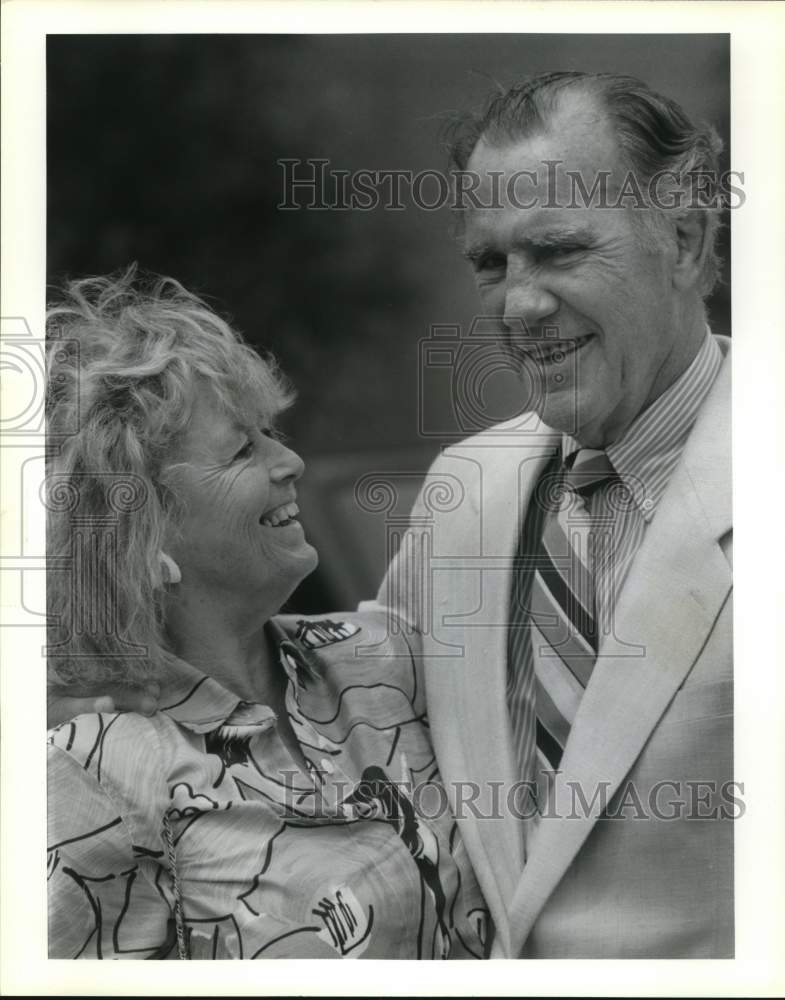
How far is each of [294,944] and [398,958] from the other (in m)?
0.23

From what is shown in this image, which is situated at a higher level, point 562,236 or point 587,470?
point 562,236

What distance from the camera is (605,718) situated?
7.91 ft

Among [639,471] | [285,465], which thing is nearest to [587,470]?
[639,471]

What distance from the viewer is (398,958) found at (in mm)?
2439

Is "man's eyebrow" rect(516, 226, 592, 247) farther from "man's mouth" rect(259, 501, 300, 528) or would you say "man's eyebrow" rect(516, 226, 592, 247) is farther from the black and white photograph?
"man's mouth" rect(259, 501, 300, 528)

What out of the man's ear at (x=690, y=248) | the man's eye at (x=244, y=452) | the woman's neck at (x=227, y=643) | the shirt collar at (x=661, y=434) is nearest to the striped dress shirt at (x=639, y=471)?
the shirt collar at (x=661, y=434)

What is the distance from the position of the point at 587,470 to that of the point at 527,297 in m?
0.41

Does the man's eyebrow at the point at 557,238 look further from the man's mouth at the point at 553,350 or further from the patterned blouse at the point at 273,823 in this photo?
the patterned blouse at the point at 273,823

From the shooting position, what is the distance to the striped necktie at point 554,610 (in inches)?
96.3

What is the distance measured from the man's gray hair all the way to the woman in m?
0.73

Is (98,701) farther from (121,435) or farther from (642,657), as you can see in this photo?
(642,657)

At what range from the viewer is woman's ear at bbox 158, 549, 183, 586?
7.91ft

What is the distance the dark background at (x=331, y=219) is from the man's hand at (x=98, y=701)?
0.41 metres

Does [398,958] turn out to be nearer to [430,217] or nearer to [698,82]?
[430,217]
